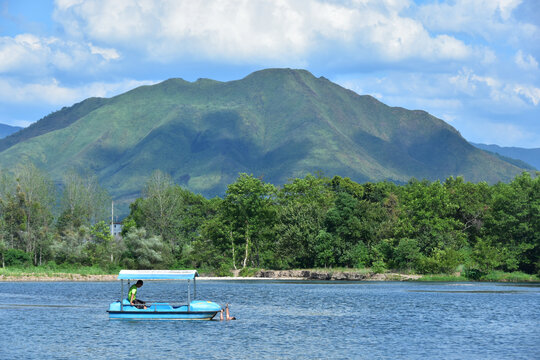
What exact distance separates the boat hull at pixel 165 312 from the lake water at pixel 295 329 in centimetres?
74

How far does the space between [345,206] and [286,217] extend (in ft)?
43.3

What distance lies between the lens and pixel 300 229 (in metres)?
128

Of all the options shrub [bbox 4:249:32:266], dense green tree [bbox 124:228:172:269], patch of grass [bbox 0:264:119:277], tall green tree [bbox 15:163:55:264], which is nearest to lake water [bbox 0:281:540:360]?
patch of grass [bbox 0:264:119:277]

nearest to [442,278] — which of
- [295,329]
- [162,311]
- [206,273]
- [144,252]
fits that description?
[206,273]

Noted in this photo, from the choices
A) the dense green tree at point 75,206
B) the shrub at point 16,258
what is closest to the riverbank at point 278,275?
the shrub at point 16,258

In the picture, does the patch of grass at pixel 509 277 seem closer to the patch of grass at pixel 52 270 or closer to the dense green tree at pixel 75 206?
the patch of grass at pixel 52 270

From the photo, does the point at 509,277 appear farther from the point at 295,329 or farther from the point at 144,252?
the point at 295,329

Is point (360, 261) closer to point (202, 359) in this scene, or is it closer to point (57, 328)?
point (57, 328)

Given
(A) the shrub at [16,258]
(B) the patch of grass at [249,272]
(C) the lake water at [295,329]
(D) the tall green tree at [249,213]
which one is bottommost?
(C) the lake water at [295,329]

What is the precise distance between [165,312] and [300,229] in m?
75.0

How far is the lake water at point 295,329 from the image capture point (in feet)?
137

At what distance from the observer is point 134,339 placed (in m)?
46.9

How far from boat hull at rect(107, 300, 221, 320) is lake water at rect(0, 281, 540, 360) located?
2.42ft

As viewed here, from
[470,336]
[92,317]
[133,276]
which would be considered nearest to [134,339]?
[133,276]
